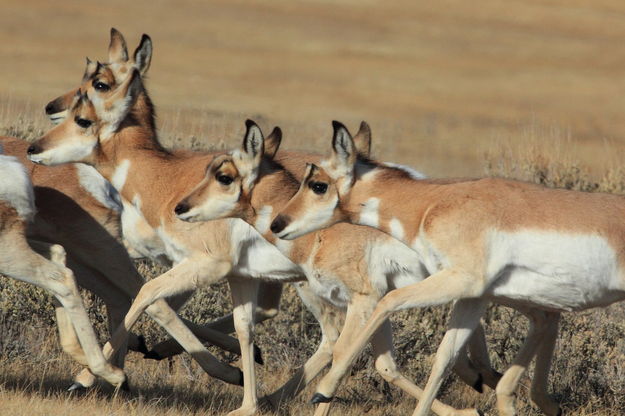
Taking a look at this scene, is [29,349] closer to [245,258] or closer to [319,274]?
[245,258]

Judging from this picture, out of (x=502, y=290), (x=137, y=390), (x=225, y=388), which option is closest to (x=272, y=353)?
(x=225, y=388)

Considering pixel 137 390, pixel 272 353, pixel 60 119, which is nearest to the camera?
pixel 137 390

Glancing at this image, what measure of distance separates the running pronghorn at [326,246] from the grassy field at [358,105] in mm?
954

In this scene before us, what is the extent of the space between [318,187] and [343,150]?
0.91 feet

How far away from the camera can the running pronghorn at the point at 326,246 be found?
26.2ft

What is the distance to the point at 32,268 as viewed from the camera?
8.02 m

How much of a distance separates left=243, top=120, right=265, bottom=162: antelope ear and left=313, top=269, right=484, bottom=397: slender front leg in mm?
1392

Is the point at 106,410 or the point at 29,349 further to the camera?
the point at 29,349

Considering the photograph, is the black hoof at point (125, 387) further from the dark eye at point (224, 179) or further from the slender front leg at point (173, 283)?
the dark eye at point (224, 179)

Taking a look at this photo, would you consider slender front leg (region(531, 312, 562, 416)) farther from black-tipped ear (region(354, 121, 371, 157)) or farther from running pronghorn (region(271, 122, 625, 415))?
black-tipped ear (region(354, 121, 371, 157))

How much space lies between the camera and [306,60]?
43438 mm

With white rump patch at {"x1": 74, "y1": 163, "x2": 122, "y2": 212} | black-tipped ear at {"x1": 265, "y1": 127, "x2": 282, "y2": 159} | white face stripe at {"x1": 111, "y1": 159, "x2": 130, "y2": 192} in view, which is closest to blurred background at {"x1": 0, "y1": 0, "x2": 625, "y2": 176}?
white rump patch at {"x1": 74, "y1": 163, "x2": 122, "y2": 212}

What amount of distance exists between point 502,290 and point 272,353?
3.45m

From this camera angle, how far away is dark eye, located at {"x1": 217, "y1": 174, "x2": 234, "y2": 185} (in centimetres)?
822
